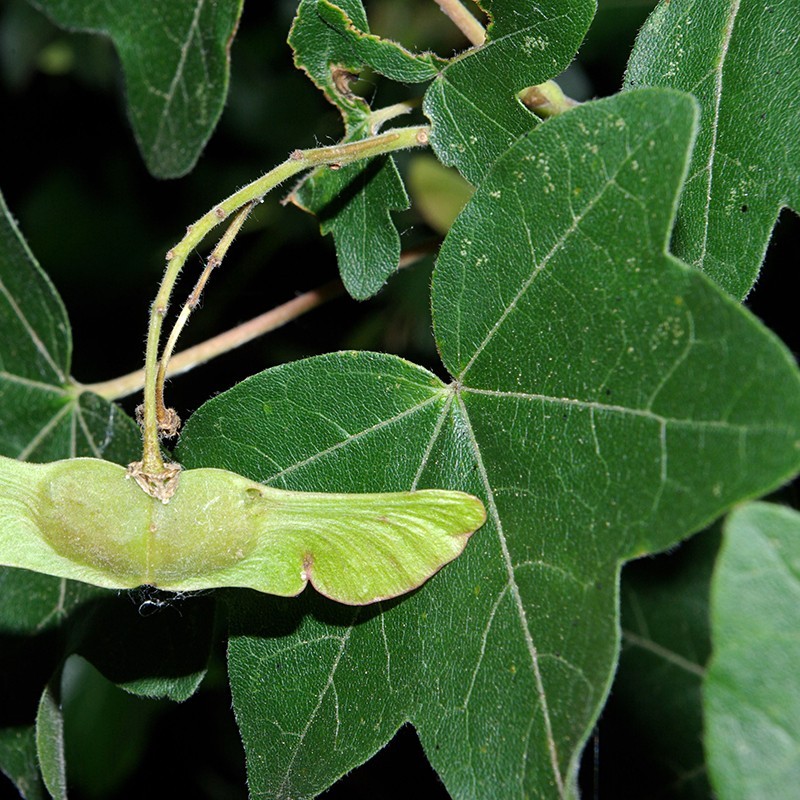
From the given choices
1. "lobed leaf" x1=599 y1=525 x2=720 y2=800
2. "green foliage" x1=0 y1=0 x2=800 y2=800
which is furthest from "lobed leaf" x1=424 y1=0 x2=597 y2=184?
"lobed leaf" x1=599 y1=525 x2=720 y2=800

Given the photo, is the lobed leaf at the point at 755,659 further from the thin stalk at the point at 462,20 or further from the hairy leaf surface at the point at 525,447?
the thin stalk at the point at 462,20

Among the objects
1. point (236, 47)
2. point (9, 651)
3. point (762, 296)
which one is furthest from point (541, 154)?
point (236, 47)

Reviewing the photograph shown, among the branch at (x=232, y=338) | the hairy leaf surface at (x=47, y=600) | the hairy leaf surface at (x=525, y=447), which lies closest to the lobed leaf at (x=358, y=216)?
the branch at (x=232, y=338)

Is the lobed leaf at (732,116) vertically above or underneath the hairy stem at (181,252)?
above

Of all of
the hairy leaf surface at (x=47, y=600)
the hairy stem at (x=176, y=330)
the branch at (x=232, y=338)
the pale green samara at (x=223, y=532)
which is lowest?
the hairy leaf surface at (x=47, y=600)

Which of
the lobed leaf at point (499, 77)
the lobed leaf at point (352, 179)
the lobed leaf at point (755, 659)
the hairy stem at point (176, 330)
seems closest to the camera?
the lobed leaf at point (755, 659)

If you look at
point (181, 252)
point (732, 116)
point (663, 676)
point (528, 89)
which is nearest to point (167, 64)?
point (528, 89)

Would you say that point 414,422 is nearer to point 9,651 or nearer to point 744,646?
point 744,646
